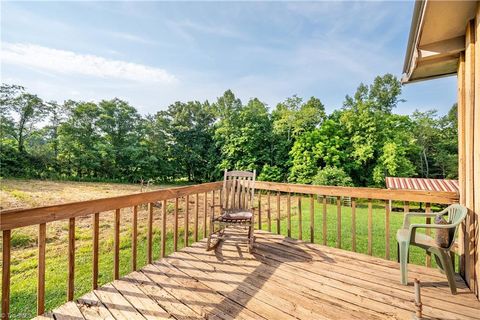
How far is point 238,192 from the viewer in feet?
11.5

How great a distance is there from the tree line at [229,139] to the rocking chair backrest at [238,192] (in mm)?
10751

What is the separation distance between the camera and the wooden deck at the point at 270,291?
1660 millimetres

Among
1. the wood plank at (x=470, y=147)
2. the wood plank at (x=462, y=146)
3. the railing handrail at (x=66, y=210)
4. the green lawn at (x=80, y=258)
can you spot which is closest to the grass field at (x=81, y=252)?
the green lawn at (x=80, y=258)

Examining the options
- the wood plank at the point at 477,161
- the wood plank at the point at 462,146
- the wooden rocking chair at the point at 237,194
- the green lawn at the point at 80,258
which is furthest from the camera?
the wooden rocking chair at the point at 237,194

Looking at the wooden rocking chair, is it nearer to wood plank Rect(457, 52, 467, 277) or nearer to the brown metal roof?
wood plank Rect(457, 52, 467, 277)

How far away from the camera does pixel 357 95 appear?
18.4 m

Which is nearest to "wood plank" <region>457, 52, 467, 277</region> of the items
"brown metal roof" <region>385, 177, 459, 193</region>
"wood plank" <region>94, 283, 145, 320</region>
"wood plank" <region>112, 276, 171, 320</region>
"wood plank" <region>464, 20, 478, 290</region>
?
"wood plank" <region>464, 20, 478, 290</region>

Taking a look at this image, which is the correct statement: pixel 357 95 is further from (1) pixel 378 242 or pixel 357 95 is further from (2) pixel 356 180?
(1) pixel 378 242

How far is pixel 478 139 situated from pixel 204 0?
5.38 m

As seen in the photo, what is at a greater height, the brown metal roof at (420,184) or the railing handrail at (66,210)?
the railing handrail at (66,210)

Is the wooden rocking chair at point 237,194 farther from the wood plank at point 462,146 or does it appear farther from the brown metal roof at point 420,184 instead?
the brown metal roof at point 420,184

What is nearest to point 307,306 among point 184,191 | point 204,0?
point 184,191

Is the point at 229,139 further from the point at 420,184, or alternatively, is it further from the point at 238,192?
the point at 238,192

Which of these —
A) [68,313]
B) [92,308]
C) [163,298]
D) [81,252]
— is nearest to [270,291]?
[163,298]
